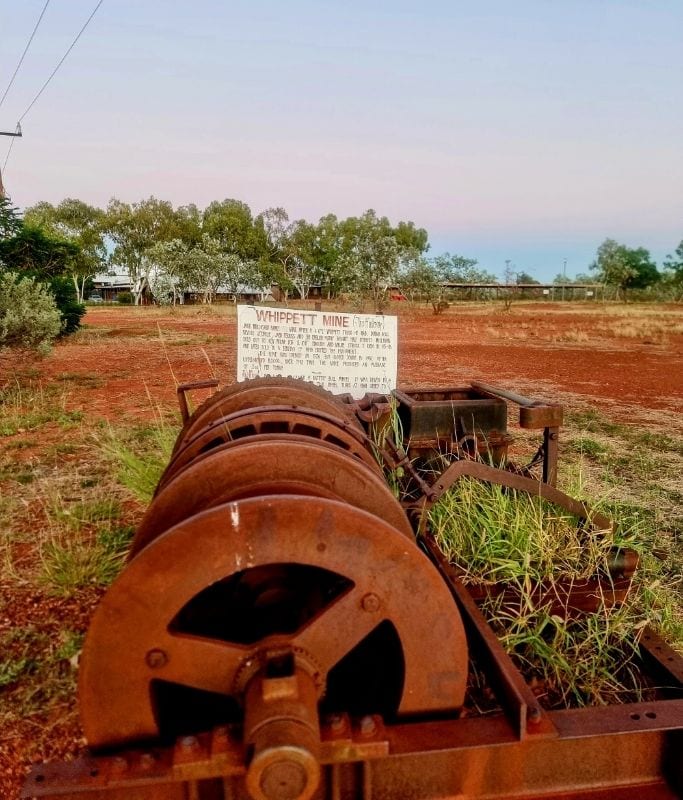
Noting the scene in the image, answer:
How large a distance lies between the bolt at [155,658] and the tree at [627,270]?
74877 mm

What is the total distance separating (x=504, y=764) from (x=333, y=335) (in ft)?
13.8

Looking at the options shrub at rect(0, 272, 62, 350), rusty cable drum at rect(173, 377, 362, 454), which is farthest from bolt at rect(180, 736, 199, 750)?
shrub at rect(0, 272, 62, 350)

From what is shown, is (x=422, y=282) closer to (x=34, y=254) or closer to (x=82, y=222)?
(x=34, y=254)

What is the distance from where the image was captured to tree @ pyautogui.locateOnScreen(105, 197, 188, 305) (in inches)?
2459

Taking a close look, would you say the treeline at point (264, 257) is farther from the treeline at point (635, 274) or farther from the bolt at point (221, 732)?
the bolt at point (221, 732)

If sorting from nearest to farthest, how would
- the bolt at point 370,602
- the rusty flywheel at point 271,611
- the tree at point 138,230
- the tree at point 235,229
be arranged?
the rusty flywheel at point 271,611
the bolt at point 370,602
the tree at point 138,230
the tree at point 235,229

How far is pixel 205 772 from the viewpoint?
1.69 metres

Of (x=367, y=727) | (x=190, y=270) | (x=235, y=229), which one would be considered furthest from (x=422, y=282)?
(x=367, y=727)

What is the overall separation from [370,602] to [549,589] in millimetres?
2262

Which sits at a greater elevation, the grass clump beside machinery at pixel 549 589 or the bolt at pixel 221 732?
the bolt at pixel 221 732

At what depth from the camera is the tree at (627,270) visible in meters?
73.2

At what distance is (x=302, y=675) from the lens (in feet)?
5.87

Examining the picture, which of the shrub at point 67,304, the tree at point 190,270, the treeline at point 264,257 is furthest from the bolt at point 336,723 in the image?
the tree at point 190,270

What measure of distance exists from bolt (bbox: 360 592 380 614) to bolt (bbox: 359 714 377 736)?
0.32m
